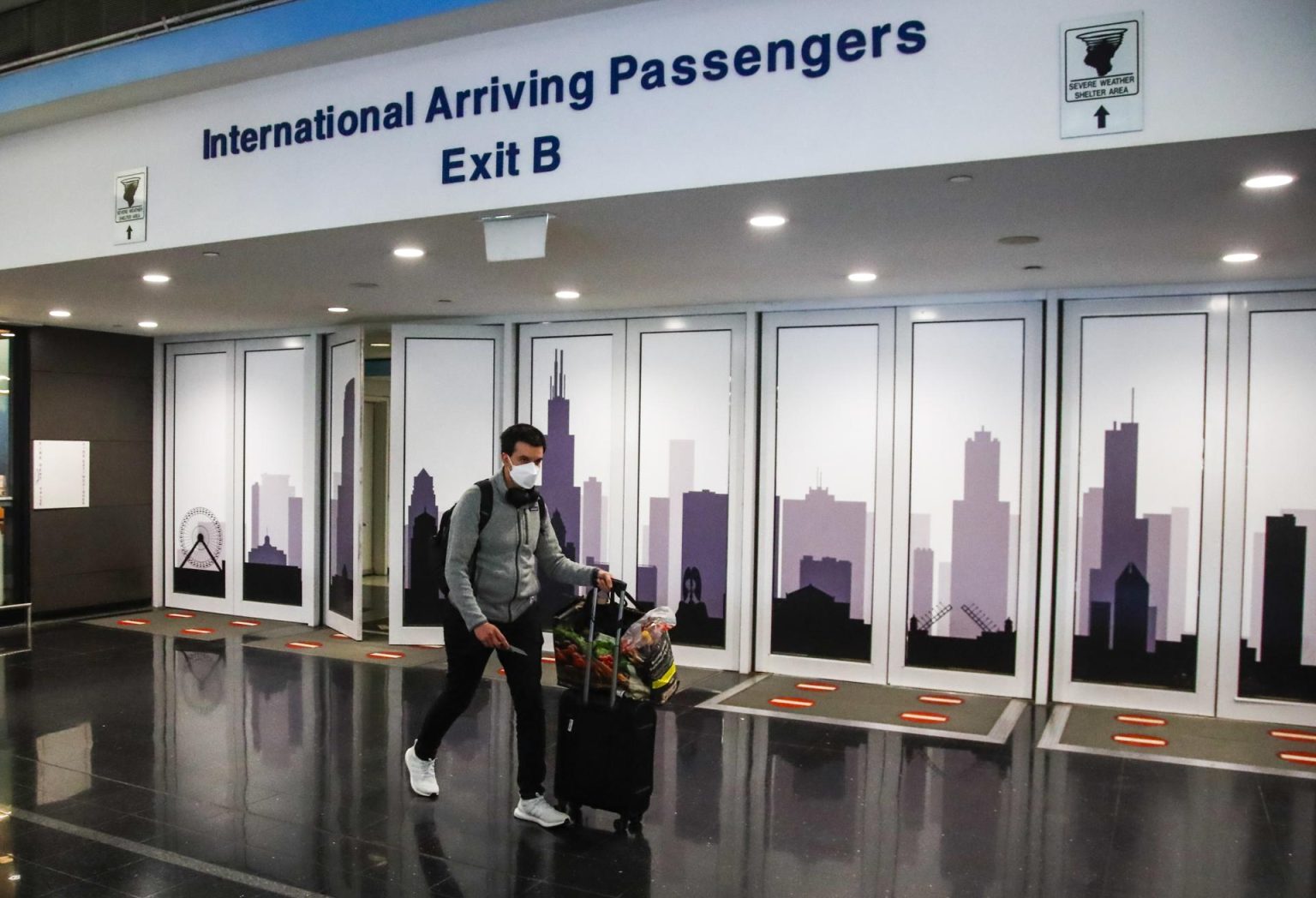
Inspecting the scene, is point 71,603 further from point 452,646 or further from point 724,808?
point 724,808

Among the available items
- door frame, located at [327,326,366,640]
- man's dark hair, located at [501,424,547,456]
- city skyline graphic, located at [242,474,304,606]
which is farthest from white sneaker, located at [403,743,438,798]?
city skyline graphic, located at [242,474,304,606]

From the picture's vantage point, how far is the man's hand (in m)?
4.13

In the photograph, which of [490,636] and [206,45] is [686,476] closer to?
[490,636]

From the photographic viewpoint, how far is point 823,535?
7297mm

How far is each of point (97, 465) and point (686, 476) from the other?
5.87m

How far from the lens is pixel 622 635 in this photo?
4.32 meters

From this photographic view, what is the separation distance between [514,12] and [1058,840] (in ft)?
13.8

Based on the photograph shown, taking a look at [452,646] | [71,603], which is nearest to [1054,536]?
[452,646]

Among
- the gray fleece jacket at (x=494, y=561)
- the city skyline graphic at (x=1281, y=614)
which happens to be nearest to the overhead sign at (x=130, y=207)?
the gray fleece jacket at (x=494, y=561)

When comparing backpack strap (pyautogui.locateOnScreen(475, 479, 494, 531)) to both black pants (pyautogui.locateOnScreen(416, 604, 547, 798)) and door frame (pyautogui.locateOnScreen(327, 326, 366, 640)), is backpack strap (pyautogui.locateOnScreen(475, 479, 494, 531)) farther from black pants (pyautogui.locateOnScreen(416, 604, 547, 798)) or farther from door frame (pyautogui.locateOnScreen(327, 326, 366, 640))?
door frame (pyautogui.locateOnScreen(327, 326, 366, 640))

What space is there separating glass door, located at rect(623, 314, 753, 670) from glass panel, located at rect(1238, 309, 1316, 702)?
3.19 m

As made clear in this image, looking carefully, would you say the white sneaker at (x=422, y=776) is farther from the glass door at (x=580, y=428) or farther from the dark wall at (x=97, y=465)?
the dark wall at (x=97, y=465)

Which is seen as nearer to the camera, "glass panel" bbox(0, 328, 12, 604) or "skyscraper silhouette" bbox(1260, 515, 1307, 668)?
"skyscraper silhouette" bbox(1260, 515, 1307, 668)

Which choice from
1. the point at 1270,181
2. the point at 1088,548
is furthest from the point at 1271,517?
the point at 1270,181
